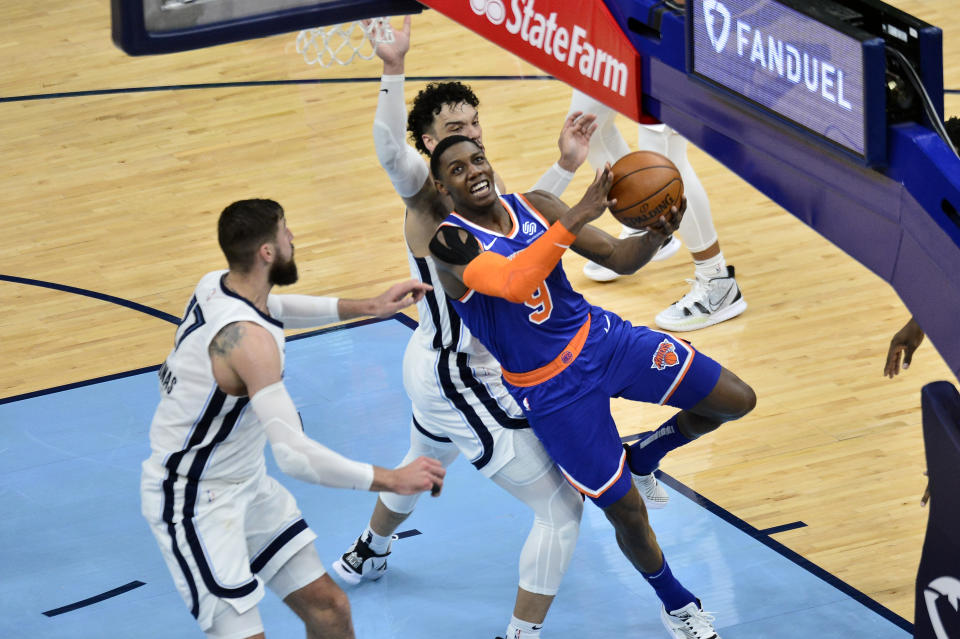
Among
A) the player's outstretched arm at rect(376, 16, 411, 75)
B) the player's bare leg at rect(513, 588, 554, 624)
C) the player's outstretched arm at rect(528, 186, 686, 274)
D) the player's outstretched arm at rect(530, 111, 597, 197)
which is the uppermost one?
the player's outstretched arm at rect(376, 16, 411, 75)

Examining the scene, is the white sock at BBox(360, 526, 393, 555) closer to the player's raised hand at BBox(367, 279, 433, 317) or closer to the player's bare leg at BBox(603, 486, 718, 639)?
the player's bare leg at BBox(603, 486, 718, 639)

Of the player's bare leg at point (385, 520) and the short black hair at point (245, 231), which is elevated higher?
the short black hair at point (245, 231)

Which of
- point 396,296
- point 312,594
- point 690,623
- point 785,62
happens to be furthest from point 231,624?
point 785,62

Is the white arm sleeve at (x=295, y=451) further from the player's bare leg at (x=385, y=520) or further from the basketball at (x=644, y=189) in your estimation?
the player's bare leg at (x=385, y=520)

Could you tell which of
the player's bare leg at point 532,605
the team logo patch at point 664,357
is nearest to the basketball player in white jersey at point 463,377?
the player's bare leg at point 532,605

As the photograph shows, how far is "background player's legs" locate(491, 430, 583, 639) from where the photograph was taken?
479 centimetres

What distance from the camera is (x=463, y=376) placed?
16.5 ft

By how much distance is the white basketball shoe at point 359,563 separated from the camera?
5562mm

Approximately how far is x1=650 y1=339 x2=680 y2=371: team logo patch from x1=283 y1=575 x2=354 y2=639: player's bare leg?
4.53 ft

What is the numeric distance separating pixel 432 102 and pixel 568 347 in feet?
3.74

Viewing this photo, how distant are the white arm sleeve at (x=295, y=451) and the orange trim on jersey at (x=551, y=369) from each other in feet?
2.81

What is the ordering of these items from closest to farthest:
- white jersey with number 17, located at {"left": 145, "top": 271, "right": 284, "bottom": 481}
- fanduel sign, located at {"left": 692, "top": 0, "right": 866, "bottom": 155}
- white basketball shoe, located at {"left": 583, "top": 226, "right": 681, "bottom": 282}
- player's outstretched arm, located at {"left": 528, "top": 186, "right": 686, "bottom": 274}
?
fanduel sign, located at {"left": 692, "top": 0, "right": 866, "bottom": 155}
white jersey with number 17, located at {"left": 145, "top": 271, "right": 284, "bottom": 481}
player's outstretched arm, located at {"left": 528, "top": 186, "right": 686, "bottom": 274}
white basketball shoe, located at {"left": 583, "top": 226, "right": 681, "bottom": 282}

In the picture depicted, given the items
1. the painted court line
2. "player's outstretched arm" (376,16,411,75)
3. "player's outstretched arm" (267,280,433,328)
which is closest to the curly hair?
"player's outstretched arm" (376,16,411,75)

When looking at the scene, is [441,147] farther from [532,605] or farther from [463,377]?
[532,605]
